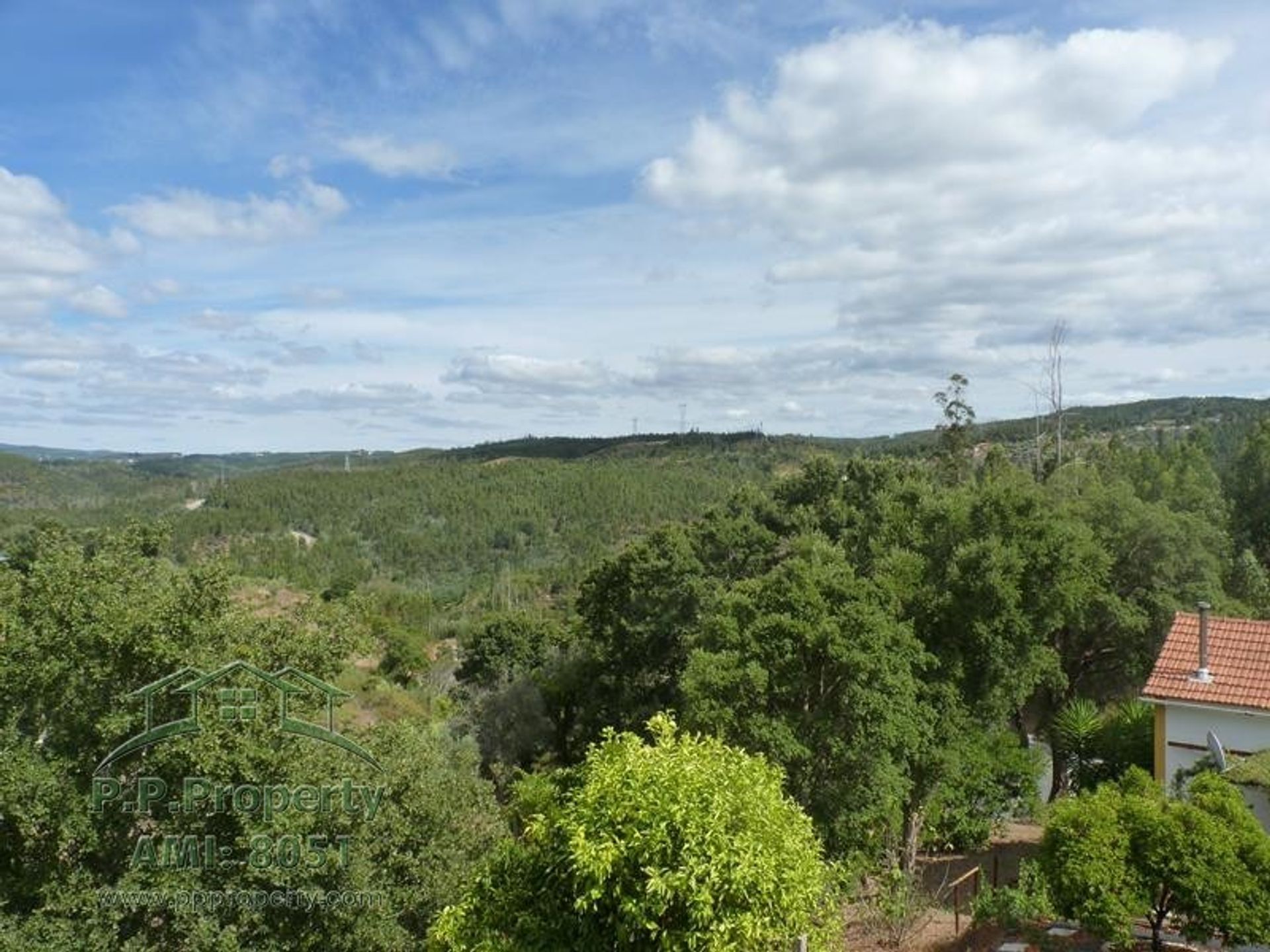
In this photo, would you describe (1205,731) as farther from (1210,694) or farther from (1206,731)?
Result: (1210,694)

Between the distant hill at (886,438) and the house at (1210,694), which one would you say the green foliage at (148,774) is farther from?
the distant hill at (886,438)

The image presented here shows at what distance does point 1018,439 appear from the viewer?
69.2m

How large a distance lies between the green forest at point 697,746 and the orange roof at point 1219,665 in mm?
1728

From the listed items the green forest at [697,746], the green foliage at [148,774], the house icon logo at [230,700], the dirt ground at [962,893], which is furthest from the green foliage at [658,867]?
the dirt ground at [962,893]

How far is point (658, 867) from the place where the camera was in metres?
5.68

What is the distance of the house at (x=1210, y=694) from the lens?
40.4 feet

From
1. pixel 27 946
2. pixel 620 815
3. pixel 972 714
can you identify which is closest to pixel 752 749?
pixel 972 714

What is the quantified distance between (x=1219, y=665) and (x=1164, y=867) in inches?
245

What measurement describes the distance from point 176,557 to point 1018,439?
226 ft

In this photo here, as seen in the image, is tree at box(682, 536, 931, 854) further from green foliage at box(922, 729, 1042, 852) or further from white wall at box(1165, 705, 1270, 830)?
white wall at box(1165, 705, 1270, 830)

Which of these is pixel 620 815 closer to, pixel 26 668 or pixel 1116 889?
pixel 1116 889

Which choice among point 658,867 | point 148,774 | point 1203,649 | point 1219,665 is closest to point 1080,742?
point 1219,665

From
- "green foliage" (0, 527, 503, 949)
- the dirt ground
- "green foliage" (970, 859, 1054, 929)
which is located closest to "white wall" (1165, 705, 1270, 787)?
the dirt ground

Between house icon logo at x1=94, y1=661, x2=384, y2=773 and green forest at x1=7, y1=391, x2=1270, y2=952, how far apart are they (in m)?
0.09
